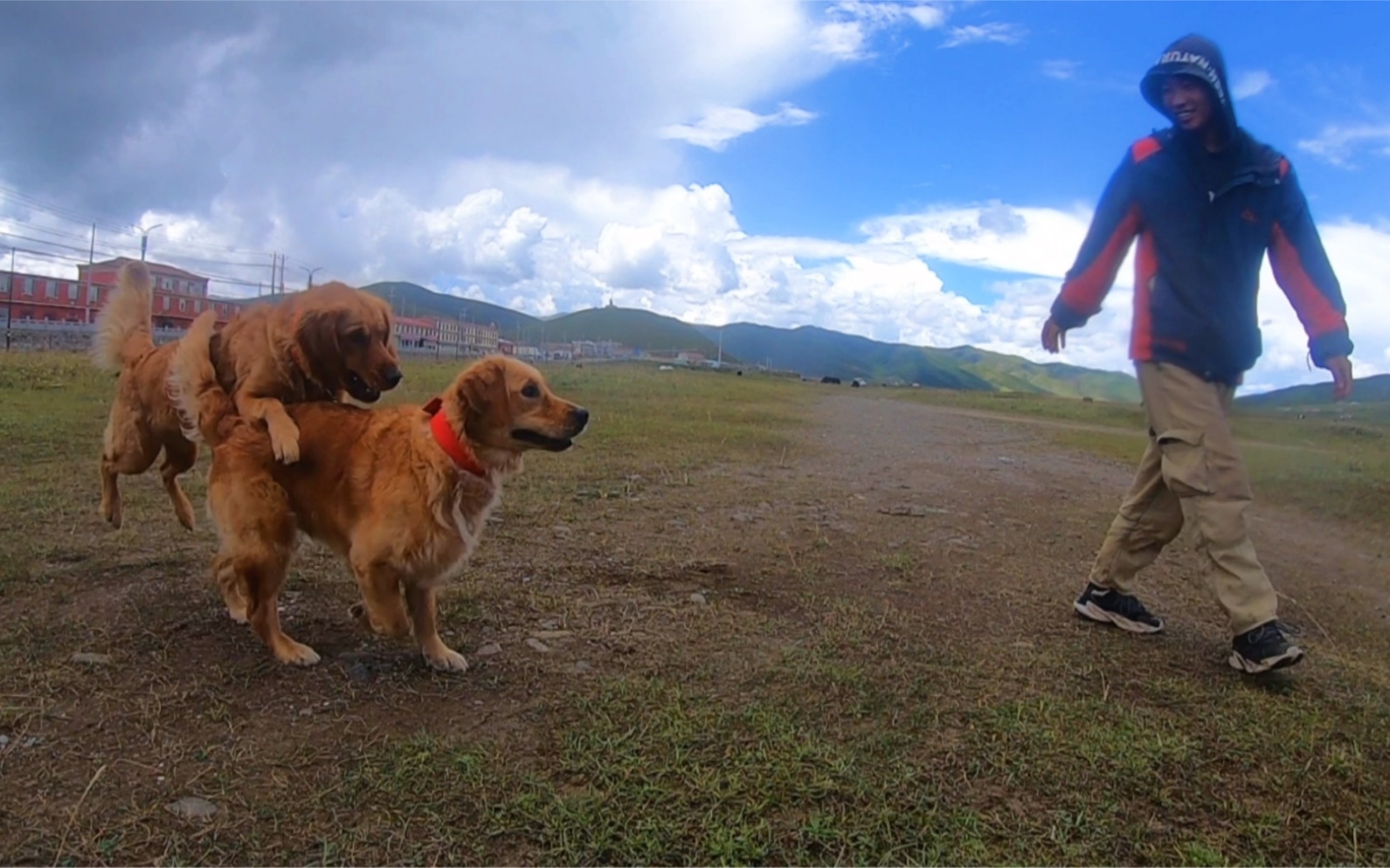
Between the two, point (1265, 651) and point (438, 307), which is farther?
point (438, 307)

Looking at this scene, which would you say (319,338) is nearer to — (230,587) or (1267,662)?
(230,587)

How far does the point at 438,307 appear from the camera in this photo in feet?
15.9

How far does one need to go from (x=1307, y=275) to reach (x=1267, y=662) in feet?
5.16

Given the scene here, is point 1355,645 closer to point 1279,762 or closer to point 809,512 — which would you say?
point 1279,762

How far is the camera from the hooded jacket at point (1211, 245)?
141 inches

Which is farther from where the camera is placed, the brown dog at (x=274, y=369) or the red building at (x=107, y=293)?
the red building at (x=107, y=293)

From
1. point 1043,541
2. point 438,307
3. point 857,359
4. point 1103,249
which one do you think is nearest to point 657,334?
point 857,359

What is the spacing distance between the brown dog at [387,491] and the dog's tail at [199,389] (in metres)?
0.03

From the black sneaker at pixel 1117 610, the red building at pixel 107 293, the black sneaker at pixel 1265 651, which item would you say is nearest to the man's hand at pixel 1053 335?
the black sneaker at pixel 1117 610

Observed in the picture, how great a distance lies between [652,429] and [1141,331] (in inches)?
361

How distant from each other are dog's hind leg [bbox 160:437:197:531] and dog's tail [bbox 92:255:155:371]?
0.58 metres

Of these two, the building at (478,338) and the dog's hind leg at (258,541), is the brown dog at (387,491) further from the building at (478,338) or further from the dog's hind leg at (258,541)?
the building at (478,338)

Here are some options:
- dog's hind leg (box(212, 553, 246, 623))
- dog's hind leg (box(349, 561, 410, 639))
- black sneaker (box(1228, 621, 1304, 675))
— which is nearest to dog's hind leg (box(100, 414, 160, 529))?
dog's hind leg (box(212, 553, 246, 623))

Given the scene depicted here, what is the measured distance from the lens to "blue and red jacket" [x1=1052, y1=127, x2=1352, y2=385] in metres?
3.60
